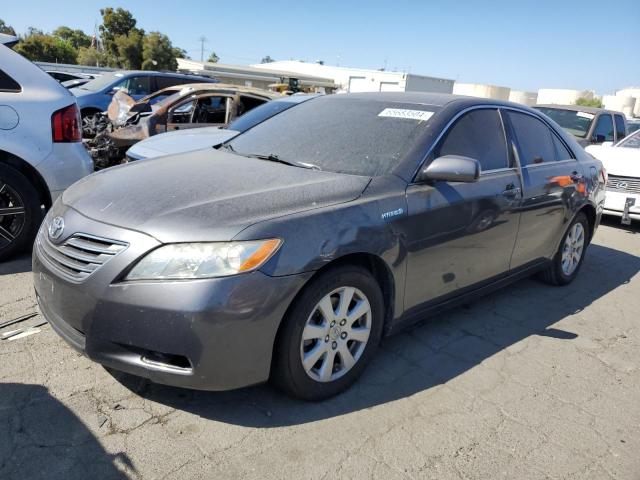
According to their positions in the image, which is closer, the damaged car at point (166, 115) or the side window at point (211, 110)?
the damaged car at point (166, 115)

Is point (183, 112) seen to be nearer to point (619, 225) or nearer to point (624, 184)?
point (624, 184)

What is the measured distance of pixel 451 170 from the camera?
9.74 ft

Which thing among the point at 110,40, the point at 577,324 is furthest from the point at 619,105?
the point at 577,324

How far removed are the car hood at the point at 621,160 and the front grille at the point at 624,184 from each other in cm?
6

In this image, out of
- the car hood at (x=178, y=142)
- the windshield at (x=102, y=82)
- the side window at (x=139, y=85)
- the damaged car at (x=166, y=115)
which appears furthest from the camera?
the side window at (x=139, y=85)

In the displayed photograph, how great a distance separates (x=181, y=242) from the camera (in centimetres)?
228

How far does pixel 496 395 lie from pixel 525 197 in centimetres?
158

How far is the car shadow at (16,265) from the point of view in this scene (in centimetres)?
415

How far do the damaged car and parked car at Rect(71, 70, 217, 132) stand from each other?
2.66 meters

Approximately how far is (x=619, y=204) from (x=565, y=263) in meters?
3.33

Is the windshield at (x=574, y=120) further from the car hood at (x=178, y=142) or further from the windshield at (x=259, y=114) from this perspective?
the car hood at (x=178, y=142)

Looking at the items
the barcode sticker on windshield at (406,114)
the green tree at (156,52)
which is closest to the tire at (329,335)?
the barcode sticker on windshield at (406,114)

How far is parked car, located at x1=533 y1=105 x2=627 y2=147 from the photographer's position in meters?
9.84

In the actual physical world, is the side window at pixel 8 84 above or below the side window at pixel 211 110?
above
